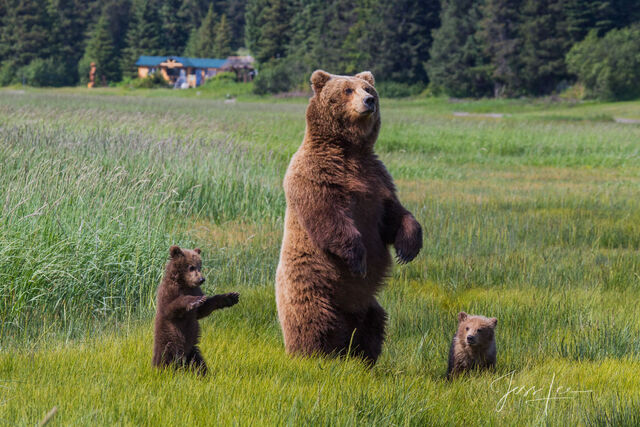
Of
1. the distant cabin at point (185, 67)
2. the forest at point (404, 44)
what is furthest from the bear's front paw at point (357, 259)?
the distant cabin at point (185, 67)

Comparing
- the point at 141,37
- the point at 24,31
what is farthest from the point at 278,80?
the point at 24,31

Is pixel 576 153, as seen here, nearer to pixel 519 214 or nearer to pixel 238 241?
pixel 519 214

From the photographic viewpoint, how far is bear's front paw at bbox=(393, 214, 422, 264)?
4379mm

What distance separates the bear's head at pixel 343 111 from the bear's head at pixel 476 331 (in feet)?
4.42

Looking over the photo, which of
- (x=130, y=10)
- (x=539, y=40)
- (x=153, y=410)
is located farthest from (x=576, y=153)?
(x=130, y=10)

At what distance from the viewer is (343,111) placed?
4344 millimetres

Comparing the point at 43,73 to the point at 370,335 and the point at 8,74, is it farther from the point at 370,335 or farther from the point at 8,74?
the point at 370,335

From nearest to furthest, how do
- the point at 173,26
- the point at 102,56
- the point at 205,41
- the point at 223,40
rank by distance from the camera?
the point at 102,56
the point at 223,40
the point at 205,41
the point at 173,26

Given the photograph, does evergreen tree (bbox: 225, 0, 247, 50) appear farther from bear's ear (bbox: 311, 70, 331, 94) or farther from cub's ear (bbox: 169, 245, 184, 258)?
cub's ear (bbox: 169, 245, 184, 258)

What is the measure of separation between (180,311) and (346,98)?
1.56m

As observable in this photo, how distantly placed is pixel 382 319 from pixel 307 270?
2.12 ft

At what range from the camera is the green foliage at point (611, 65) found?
55125mm

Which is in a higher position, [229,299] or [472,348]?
[229,299]

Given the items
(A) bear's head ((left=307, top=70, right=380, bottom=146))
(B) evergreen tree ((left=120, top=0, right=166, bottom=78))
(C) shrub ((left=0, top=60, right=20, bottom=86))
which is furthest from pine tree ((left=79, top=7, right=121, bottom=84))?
(A) bear's head ((left=307, top=70, right=380, bottom=146))
